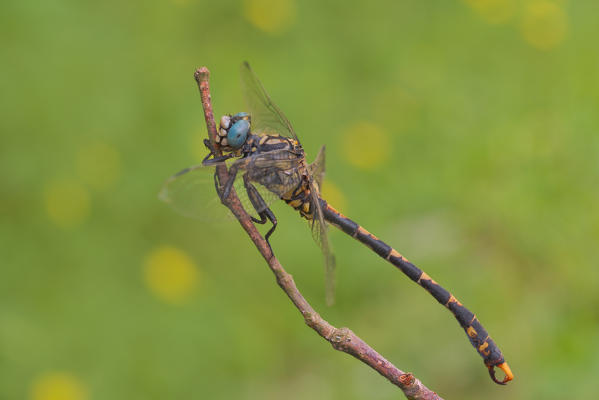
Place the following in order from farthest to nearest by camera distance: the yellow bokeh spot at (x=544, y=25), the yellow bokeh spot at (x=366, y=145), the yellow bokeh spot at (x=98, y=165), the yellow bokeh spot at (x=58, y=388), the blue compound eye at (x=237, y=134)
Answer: the yellow bokeh spot at (x=544, y=25) → the yellow bokeh spot at (x=366, y=145) → the yellow bokeh spot at (x=98, y=165) → the yellow bokeh spot at (x=58, y=388) → the blue compound eye at (x=237, y=134)

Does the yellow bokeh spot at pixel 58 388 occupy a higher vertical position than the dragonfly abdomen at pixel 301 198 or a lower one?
lower

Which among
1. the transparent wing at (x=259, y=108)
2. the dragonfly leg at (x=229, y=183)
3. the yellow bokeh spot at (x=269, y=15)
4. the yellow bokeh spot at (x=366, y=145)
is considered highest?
the yellow bokeh spot at (x=269, y=15)

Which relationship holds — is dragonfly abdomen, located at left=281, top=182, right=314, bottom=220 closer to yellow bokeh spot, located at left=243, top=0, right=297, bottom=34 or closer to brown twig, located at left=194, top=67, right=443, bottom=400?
brown twig, located at left=194, top=67, right=443, bottom=400

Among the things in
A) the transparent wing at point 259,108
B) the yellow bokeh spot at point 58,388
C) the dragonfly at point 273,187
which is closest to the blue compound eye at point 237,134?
the dragonfly at point 273,187

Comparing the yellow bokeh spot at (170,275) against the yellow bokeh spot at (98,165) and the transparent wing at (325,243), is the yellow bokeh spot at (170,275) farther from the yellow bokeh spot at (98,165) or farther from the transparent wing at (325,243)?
the transparent wing at (325,243)

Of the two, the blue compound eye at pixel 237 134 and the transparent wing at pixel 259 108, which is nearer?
the blue compound eye at pixel 237 134

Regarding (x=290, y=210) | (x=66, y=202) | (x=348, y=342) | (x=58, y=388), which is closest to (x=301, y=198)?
(x=348, y=342)

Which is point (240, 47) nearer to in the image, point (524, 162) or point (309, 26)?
point (309, 26)
